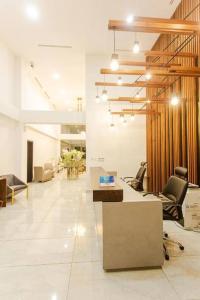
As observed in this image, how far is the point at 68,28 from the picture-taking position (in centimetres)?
604

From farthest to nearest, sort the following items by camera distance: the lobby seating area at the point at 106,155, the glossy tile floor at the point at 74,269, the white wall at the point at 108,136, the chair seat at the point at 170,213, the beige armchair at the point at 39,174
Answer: the beige armchair at the point at 39,174
the white wall at the point at 108,136
the chair seat at the point at 170,213
the lobby seating area at the point at 106,155
the glossy tile floor at the point at 74,269

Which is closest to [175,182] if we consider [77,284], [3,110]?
[77,284]

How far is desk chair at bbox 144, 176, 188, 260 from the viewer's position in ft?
8.95

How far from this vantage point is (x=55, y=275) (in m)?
2.34

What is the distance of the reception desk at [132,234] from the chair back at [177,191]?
493 millimetres

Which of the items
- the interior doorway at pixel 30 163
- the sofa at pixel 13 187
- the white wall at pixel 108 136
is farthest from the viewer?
the interior doorway at pixel 30 163

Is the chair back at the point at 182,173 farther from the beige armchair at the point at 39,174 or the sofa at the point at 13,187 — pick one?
the beige armchair at the point at 39,174

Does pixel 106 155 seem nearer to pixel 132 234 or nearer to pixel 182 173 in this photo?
pixel 182 173

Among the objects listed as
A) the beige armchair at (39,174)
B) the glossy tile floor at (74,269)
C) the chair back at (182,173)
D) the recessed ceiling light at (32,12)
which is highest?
the recessed ceiling light at (32,12)

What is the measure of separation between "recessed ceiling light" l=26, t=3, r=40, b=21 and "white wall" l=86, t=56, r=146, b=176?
2359 millimetres

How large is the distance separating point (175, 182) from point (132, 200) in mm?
1099

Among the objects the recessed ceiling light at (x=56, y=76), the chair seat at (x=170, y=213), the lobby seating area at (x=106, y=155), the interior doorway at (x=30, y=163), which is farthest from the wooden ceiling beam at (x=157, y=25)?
the interior doorway at (x=30, y=163)

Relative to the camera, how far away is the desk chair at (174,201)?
8.95ft

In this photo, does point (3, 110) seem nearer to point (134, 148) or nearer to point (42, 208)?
point (42, 208)
